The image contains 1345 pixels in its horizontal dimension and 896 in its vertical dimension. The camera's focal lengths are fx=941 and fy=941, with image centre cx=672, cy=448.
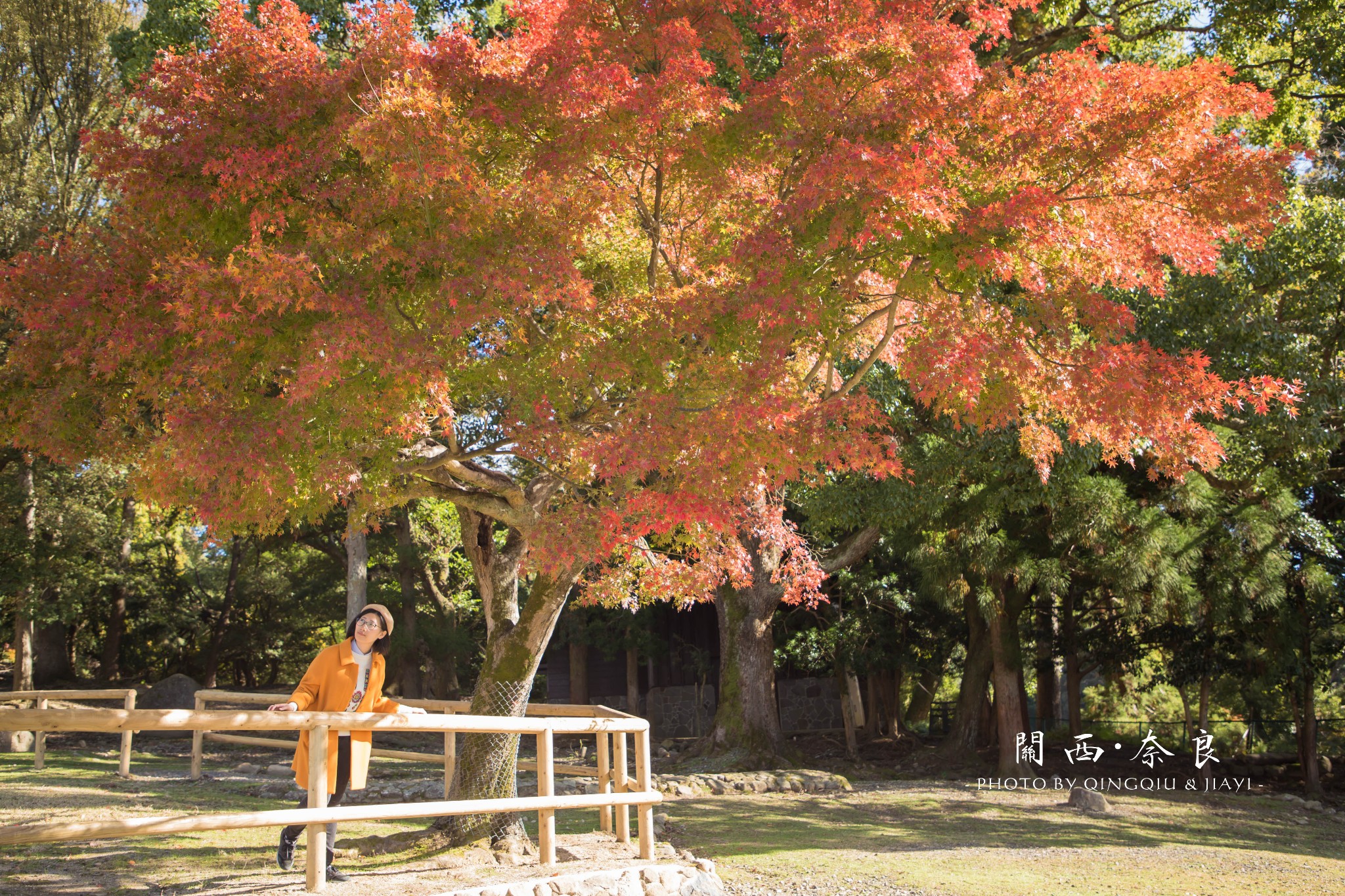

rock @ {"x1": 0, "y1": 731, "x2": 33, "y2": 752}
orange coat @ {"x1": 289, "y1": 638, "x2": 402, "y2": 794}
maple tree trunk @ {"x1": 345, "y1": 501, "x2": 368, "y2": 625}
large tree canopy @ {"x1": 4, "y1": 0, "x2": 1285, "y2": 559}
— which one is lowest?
rock @ {"x1": 0, "y1": 731, "x2": 33, "y2": 752}

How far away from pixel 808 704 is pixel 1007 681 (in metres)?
7.73

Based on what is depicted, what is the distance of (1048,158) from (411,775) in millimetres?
12668

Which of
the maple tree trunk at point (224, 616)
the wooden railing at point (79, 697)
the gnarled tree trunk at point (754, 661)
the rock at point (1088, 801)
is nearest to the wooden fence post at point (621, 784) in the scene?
the wooden railing at point (79, 697)

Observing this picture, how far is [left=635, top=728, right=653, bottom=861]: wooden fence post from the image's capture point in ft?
19.4

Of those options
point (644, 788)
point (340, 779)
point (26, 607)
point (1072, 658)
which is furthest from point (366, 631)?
point (26, 607)

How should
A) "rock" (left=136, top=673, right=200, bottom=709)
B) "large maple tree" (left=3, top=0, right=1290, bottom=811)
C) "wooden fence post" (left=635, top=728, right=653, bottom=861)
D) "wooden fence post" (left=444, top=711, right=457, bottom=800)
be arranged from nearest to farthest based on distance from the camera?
1. "large maple tree" (left=3, top=0, right=1290, bottom=811)
2. "wooden fence post" (left=635, top=728, right=653, bottom=861)
3. "wooden fence post" (left=444, top=711, right=457, bottom=800)
4. "rock" (left=136, top=673, right=200, bottom=709)

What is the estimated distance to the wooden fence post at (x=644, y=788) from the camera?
5922 millimetres

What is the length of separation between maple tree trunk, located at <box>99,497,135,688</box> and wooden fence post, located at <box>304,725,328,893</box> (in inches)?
889

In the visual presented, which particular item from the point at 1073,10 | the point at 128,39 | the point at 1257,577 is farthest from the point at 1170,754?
the point at 128,39

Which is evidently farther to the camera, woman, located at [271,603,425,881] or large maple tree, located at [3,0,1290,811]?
large maple tree, located at [3,0,1290,811]

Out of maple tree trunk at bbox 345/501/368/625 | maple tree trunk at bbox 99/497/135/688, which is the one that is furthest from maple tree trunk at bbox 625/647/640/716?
maple tree trunk at bbox 99/497/135/688

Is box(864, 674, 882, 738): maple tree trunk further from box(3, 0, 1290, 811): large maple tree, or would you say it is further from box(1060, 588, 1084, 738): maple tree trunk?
box(3, 0, 1290, 811): large maple tree

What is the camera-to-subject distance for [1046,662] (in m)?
19.3

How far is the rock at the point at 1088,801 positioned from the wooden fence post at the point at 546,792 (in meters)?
9.40
